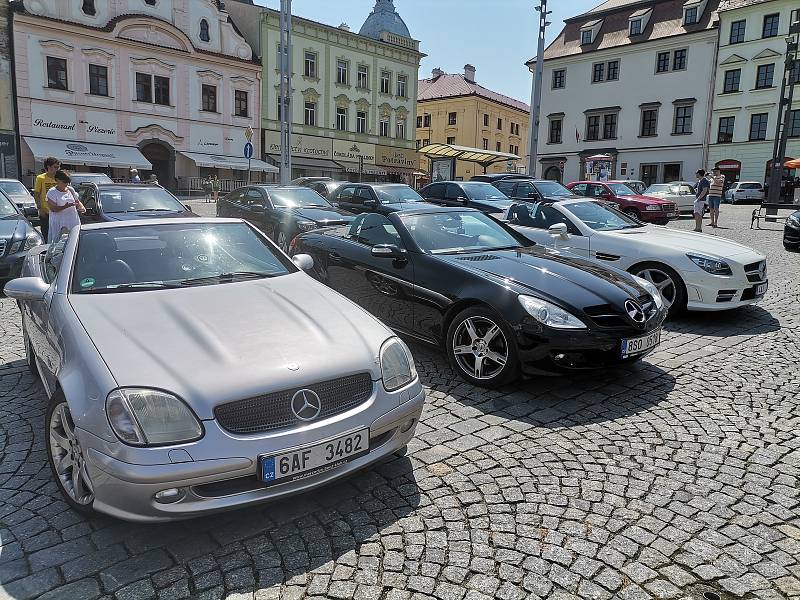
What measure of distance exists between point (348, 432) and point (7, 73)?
1411 inches

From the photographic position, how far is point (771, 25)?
39.7m

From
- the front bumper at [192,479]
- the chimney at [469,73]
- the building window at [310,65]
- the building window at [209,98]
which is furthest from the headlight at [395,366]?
the chimney at [469,73]

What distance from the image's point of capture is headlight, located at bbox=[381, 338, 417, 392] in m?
3.20

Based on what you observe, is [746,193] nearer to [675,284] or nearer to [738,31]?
[738,31]

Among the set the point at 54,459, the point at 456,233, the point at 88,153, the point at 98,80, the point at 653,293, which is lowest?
the point at 54,459

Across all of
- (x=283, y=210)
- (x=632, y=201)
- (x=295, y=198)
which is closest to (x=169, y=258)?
(x=283, y=210)

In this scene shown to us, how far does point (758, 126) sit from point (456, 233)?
43.5 metres

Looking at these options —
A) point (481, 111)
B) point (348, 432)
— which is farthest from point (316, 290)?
point (481, 111)

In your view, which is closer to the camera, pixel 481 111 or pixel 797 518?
pixel 797 518

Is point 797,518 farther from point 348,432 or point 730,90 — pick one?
point 730,90

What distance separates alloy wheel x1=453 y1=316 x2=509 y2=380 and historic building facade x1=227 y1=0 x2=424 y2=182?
124 feet

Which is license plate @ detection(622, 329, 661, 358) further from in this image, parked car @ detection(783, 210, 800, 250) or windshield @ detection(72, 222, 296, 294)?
parked car @ detection(783, 210, 800, 250)

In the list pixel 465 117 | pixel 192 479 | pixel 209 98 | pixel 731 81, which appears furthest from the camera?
pixel 465 117

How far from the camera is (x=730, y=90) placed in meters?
41.4
